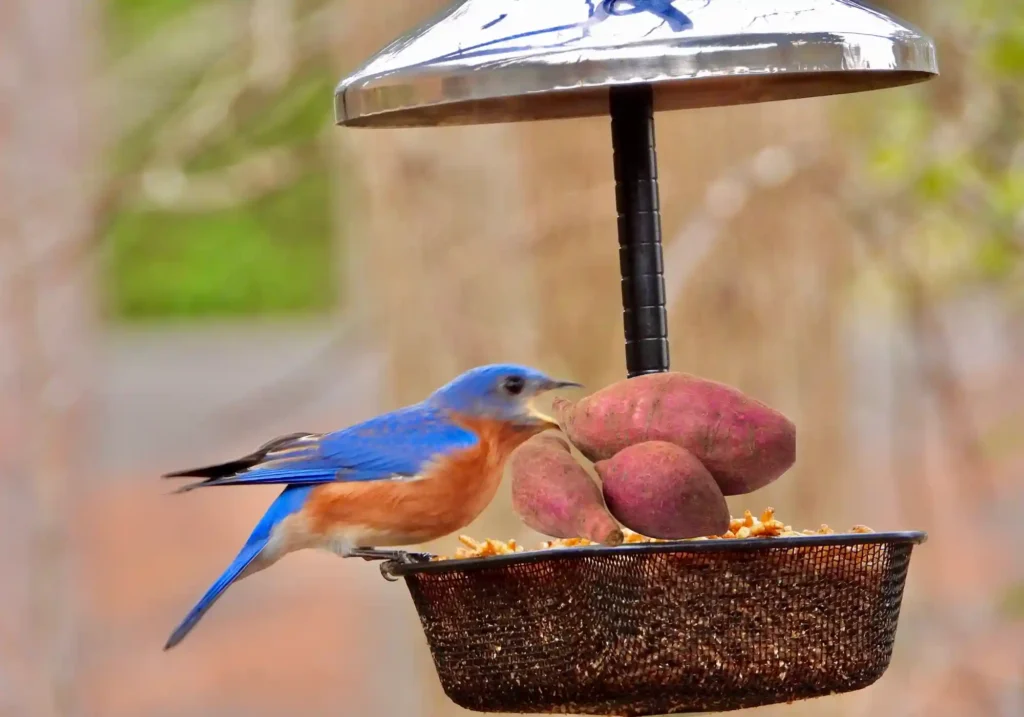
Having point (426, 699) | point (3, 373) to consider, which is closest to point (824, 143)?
point (426, 699)

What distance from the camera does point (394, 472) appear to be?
323 cm

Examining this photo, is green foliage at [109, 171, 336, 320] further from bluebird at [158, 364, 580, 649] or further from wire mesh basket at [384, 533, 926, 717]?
wire mesh basket at [384, 533, 926, 717]

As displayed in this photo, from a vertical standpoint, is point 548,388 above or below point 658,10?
below

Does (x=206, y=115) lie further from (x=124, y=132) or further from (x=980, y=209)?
(x=124, y=132)

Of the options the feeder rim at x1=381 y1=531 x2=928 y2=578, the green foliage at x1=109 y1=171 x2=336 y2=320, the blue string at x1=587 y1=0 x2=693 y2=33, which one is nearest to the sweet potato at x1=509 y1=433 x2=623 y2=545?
the feeder rim at x1=381 y1=531 x2=928 y2=578

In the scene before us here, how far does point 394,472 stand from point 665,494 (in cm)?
76

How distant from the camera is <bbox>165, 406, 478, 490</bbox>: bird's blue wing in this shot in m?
3.23

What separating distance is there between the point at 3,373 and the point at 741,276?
11.6ft

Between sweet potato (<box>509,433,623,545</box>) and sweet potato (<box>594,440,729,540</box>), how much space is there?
0.04 m

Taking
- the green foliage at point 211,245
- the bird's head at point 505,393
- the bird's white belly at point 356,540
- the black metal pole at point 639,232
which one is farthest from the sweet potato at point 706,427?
the green foliage at point 211,245

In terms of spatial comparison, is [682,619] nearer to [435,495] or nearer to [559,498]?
[559,498]

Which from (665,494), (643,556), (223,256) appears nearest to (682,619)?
(643,556)

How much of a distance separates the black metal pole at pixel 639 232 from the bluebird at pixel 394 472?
0.17 meters

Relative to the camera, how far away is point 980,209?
603cm
